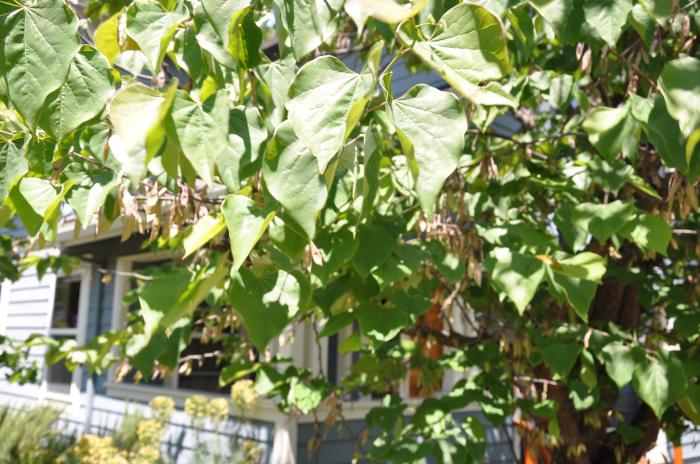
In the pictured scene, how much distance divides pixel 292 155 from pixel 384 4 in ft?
0.80

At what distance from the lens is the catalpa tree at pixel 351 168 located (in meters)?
0.78

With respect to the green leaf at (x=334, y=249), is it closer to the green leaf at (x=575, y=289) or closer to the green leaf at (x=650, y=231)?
the green leaf at (x=575, y=289)

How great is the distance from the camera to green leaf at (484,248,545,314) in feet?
4.65

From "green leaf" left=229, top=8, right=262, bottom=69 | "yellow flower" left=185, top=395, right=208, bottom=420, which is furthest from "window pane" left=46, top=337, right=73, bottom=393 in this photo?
"green leaf" left=229, top=8, right=262, bottom=69

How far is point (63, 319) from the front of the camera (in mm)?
7625

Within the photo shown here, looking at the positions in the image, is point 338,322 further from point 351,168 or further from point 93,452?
point 93,452

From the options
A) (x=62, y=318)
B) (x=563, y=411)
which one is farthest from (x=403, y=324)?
(x=62, y=318)

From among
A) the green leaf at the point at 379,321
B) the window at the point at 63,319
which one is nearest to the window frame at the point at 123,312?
the window at the point at 63,319

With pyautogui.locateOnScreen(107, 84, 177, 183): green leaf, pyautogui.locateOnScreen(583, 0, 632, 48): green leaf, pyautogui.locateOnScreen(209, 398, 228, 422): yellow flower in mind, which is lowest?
pyautogui.locateOnScreen(209, 398, 228, 422): yellow flower

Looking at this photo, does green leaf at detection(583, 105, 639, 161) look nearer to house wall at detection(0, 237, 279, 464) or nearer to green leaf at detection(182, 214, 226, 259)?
green leaf at detection(182, 214, 226, 259)

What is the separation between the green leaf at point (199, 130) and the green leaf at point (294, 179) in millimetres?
85

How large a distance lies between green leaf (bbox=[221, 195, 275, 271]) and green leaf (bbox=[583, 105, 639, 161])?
3.00 feet

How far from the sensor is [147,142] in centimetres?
80

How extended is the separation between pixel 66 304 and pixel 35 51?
299 inches
